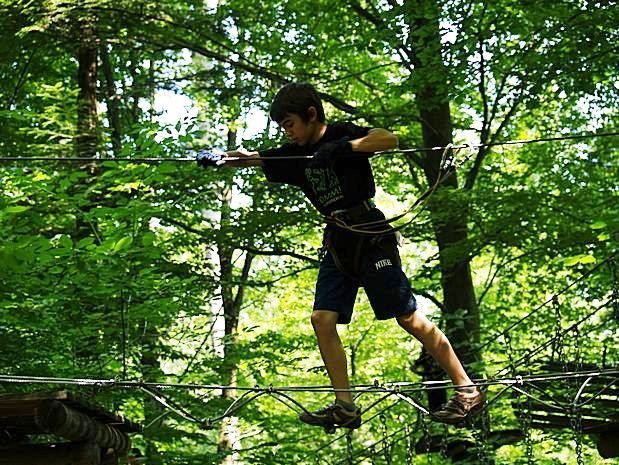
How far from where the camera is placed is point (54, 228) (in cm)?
827

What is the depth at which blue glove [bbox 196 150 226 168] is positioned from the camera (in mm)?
3579

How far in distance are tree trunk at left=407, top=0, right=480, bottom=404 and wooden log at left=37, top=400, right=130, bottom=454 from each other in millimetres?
2821

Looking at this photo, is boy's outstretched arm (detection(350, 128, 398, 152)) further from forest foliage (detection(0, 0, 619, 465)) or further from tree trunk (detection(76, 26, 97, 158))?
tree trunk (detection(76, 26, 97, 158))

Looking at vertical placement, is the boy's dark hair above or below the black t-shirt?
above

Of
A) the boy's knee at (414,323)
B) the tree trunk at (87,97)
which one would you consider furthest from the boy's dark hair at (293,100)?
the tree trunk at (87,97)

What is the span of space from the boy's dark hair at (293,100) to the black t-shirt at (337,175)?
0.53ft

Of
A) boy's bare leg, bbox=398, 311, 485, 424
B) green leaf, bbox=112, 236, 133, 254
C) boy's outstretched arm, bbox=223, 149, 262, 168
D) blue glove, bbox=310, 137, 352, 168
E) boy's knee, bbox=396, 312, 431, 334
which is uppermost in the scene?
boy's outstretched arm, bbox=223, 149, 262, 168

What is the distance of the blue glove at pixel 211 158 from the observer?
3.58 metres

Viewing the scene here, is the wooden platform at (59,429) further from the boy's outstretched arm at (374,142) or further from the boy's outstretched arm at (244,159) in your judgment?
the boy's outstretched arm at (374,142)

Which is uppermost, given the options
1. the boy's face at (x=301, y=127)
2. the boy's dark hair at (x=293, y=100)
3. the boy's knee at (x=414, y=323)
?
the boy's dark hair at (x=293, y=100)

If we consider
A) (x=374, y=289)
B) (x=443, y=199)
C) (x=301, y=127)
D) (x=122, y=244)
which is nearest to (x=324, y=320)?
(x=374, y=289)

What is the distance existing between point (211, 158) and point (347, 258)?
710 millimetres

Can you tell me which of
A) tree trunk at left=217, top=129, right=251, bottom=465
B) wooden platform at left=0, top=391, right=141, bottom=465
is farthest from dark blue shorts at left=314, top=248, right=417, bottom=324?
tree trunk at left=217, top=129, right=251, bottom=465

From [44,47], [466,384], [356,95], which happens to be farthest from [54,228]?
[466,384]
